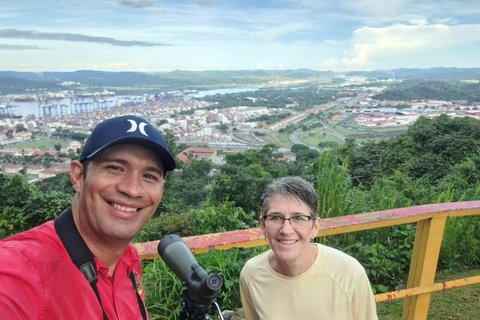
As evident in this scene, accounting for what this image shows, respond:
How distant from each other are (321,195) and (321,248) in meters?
1.44

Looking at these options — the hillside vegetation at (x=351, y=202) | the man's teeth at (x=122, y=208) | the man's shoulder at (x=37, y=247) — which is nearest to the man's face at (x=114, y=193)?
the man's teeth at (x=122, y=208)

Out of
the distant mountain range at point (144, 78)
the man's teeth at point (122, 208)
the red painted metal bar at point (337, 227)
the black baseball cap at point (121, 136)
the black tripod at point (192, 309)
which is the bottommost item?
the red painted metal bar at point (337, 227)

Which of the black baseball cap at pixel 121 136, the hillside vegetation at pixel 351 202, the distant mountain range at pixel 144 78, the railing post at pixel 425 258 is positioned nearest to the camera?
the black baseball cap at pixel 121 136

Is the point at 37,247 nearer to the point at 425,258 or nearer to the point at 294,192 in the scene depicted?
the point at 294,192

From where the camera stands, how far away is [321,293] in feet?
4.57

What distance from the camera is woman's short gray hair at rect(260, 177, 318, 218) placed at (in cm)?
142

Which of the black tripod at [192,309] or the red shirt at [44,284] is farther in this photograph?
the black tripod at [192,309]

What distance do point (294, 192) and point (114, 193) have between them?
70 cm

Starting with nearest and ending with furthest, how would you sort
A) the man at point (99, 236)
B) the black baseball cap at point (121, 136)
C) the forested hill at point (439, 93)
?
1. the man at point (99, 236)
2. the black baseball cap at point (121, 136)
3. the forested hill at point (439, 93)

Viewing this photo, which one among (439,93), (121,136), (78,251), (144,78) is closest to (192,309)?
(78,251)

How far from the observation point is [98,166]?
111 centimetres

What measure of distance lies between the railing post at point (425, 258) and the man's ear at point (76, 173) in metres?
1.71

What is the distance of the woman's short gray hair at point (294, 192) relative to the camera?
1.42 m

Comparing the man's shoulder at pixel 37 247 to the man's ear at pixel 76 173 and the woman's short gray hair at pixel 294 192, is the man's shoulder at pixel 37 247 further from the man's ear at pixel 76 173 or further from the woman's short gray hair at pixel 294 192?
the woman's short gray hair at pixel 294 192
